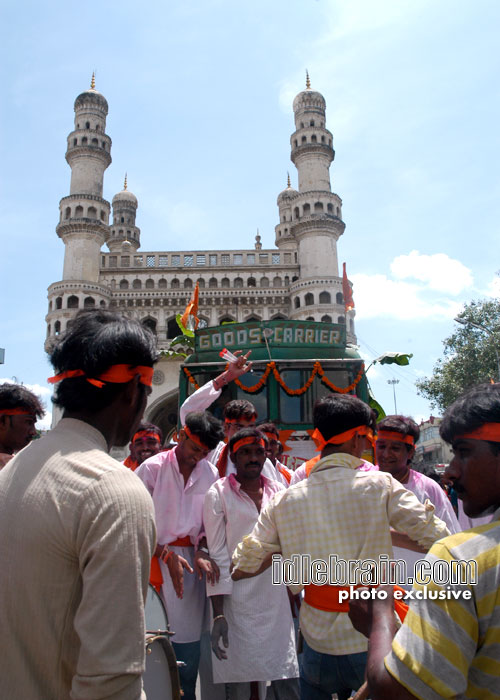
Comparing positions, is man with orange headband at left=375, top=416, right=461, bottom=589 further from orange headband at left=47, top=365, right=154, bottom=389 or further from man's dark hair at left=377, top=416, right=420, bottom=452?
orange headband at left=47, top=365, right=154, bottom=389

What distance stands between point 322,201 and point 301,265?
14.4 ft

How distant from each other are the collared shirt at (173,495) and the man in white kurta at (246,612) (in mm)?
221

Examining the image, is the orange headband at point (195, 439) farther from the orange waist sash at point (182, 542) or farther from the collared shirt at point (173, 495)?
the orange waist sash at point (182, 542)

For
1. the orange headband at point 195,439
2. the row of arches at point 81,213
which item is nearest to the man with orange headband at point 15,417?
the orange headband at point 195,439

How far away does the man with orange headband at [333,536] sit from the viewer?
2.18m

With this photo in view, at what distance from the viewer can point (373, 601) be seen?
150 cm

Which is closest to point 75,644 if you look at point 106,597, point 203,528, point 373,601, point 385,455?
point 106,597

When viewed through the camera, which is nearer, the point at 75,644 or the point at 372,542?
the point at 75,644

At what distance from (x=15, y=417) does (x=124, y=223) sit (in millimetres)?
46241

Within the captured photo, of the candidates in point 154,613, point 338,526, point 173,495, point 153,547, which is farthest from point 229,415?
point 153,547

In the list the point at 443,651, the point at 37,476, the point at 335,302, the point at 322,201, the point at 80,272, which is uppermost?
the point at 322,201

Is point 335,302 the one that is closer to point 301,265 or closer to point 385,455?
point 301,265

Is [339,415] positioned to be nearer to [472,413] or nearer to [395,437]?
[472,413]

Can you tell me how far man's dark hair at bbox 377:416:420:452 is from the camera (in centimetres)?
352
